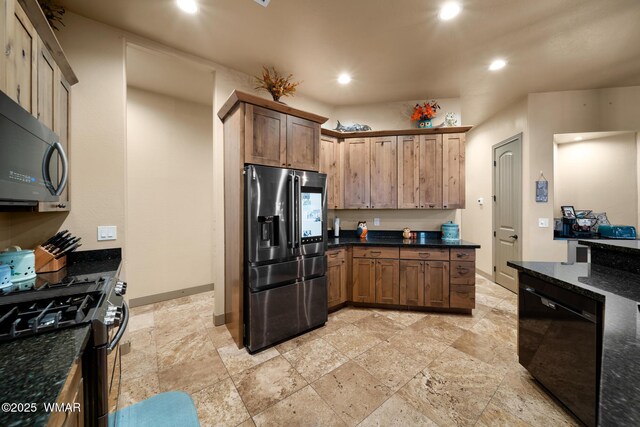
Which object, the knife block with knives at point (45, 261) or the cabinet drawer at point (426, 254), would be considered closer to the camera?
the knife block with knives at point (45, 261)

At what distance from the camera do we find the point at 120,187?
2.24 m

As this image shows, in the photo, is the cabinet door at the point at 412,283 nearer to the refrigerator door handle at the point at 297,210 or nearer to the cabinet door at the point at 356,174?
the cabinet door at the point at 356,174

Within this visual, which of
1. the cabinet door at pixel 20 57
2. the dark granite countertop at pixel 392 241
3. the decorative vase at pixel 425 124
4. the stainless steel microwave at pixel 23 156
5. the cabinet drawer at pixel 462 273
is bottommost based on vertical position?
the cabinet drawer at pixel 462 273

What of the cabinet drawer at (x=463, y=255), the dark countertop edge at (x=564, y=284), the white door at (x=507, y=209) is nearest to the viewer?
the dark countertop edge at (x=564, y=284)

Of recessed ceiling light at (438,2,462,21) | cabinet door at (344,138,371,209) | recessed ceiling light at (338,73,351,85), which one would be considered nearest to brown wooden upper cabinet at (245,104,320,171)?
recessed ceiling light at (338,73,351,85)

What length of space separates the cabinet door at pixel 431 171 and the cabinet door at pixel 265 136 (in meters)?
2.12

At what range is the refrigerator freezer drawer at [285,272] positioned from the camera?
2311 mm

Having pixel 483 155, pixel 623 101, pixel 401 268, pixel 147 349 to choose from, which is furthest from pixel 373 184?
pixel 623 101

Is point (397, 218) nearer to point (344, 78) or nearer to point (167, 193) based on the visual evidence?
point (344, 78)

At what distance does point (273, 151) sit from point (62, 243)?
187 centimetres

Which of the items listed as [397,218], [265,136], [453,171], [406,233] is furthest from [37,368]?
[453,171]

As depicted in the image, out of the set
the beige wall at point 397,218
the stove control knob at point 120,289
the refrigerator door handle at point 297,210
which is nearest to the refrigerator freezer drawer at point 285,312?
the refrigerator door handle at point 297,210

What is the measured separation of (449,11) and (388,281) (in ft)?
9.62

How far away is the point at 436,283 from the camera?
3.10m
